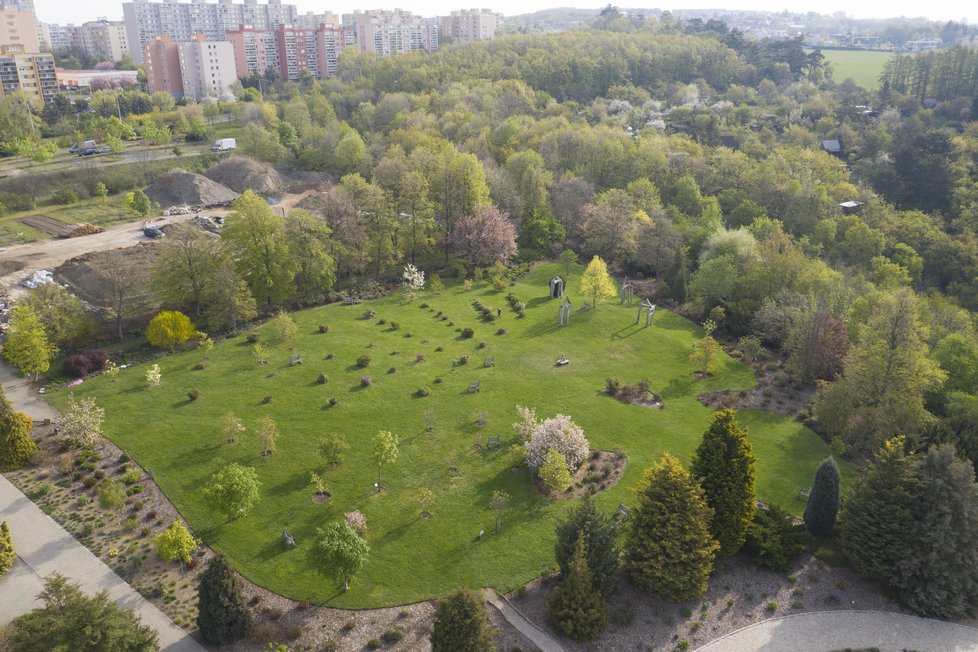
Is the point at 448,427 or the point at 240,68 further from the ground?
the point at 240,68

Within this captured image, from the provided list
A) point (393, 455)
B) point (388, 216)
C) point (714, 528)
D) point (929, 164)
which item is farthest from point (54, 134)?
point (929, 164)

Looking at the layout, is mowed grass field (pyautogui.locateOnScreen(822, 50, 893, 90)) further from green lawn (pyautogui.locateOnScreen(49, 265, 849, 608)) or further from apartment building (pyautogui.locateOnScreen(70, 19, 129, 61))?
apartment building (pyautogui.locateOnScreen(70, 19, 129, 61))

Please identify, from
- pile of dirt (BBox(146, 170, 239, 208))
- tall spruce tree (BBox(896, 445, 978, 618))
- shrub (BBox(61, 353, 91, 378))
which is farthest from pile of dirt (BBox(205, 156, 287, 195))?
tall spruce tree (BBox(896, 445, 978, 618))

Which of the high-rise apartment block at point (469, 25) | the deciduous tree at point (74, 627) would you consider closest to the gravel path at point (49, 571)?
the deciduous tree at point (74, 627)

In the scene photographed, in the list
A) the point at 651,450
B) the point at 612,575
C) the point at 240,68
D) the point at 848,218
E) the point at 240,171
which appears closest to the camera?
the point at 612,575

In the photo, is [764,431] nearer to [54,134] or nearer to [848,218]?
[848,218]

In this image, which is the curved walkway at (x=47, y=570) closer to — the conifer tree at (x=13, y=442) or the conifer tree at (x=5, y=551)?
the conifer tree at (x=5, y=551)
